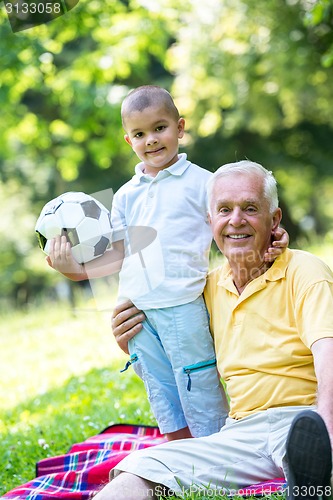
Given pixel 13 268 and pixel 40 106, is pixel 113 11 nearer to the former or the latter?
pixel 40 106

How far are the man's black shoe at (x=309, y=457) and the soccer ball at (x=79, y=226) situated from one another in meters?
1.54

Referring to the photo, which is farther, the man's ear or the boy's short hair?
the boy's short hair

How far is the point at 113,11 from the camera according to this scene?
1124cm

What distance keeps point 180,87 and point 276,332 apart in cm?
1358

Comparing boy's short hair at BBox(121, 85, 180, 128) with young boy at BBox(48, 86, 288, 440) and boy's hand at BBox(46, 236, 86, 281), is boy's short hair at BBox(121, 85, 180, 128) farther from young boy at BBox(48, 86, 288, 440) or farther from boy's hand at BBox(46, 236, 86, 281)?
boy's hand at BBox(46, 236, 86, 281)

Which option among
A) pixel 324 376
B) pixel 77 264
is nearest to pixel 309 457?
pixel 324 376

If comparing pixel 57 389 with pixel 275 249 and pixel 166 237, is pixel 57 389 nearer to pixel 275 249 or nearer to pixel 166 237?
pixel 166 237

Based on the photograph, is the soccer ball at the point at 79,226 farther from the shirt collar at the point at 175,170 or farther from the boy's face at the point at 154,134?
the boy's face at the point at 154,134

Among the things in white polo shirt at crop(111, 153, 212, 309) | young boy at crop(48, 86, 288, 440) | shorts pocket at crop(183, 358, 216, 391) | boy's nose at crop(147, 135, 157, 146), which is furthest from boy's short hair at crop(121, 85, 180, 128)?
shorts pocket at crop(183, 358, 216, 391)

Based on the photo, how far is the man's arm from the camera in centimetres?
279

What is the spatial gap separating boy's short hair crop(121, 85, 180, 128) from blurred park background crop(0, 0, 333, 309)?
2.48 metres

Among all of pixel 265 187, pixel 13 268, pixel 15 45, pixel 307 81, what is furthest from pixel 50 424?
pixel 13 268

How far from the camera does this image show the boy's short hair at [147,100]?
362cm

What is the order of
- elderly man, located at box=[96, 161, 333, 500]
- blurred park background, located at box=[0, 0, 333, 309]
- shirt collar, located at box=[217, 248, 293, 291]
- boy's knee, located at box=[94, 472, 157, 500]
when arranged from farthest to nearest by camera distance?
1. blurred park background, located at box=[0, 0, 333, 309]
2. shirt collar, located at box=[217, 248, 293, 291]
3. elderly man, located at box=[96, 161, 333, 500]
4. boy's knee, located at box=[94, 472, 157, 500]
